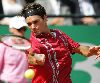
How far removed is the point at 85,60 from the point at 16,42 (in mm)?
3073

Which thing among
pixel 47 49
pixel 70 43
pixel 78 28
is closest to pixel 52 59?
pixel 47 49

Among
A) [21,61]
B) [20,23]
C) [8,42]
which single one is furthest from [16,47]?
[20,23]

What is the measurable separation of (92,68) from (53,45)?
104 inches

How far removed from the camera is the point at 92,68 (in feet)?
26.4

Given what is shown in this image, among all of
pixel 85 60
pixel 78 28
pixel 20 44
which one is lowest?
pixel 85 60

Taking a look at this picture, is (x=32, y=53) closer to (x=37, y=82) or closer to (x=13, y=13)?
(x=37, y=82)

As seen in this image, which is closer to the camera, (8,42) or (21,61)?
(8,42)

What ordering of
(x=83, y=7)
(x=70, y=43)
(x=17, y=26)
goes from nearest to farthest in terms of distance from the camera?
(x=70, y=43)
(x=17, y=26)
(x=83, y=7)

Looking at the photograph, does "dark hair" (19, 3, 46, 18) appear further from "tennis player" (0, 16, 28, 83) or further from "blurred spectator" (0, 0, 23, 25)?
"blurred spectator" (0, 0, 23, 25)

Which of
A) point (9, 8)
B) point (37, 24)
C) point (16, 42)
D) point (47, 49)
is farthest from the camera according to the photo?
point (9, 8)

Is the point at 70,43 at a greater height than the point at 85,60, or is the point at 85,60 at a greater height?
the point at 70,43

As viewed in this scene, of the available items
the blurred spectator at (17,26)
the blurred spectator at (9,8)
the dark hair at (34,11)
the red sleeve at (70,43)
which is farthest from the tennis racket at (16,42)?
the blurred spectator at (9,8)

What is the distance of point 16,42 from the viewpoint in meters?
5.10

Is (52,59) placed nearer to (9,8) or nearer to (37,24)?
(37,24)
